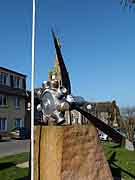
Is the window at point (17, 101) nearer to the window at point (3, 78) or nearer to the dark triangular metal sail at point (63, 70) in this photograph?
the window at point (3, 78)

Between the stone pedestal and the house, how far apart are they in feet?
129

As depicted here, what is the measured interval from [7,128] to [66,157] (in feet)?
139

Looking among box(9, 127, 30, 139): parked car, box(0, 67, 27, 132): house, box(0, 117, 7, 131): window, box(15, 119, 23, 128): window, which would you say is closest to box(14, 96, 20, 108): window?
box(0, 67, 27, 132): house

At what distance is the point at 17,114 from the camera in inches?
2096

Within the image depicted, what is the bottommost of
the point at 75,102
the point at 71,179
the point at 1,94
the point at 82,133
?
the point at 71,179

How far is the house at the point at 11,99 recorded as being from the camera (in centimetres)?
4962

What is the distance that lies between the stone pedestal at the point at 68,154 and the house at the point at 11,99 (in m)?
39.2

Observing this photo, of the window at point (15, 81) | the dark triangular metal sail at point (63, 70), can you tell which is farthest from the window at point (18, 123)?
the dark triangular metal sail at point (63, 70)

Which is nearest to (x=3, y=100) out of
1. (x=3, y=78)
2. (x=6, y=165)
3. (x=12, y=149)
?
(x=3, y=78)

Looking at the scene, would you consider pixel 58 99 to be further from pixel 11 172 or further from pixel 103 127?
pixel 11 172

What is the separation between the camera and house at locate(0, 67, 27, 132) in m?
49.6

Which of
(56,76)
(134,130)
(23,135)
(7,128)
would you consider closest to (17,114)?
(7,128)

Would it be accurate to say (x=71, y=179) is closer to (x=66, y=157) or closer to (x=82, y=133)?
(x=66, y=157)

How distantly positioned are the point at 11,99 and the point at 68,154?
144 ft
